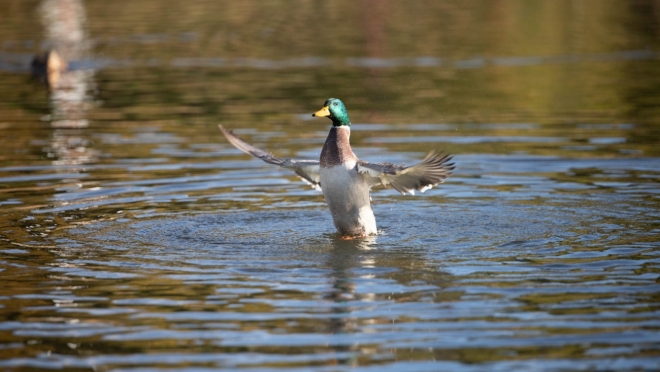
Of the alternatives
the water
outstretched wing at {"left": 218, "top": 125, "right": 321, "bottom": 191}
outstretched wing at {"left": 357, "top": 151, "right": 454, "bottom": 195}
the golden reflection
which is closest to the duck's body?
outstretched wing at {"left": 357, "top": 151, "right": 454, "bottom": 195}

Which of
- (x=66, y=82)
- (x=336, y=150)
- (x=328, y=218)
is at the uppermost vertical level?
(x=336, y=150)

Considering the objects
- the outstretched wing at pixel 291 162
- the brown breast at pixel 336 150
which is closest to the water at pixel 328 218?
the outstretched wing at pixel 291 162

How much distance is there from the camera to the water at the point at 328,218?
699 cm

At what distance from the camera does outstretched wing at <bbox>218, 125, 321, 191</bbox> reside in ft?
34.2

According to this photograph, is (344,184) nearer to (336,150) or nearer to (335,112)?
(336,150)

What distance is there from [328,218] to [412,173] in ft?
6.10

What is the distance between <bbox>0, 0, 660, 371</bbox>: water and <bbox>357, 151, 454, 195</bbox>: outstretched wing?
56cm

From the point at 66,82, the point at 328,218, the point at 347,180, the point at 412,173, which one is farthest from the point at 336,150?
the point at 66,82

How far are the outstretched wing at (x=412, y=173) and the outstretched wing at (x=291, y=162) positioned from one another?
0.75m

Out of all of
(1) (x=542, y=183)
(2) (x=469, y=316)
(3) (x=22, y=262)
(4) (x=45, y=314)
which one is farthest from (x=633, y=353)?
(1) (x=542, y=183)

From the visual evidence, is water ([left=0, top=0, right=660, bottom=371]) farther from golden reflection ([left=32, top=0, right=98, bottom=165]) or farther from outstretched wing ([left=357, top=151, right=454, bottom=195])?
outstretched wing ([left=357, top=151, right=454, bottom=195])

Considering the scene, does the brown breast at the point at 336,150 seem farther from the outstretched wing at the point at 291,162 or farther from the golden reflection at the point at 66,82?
the golden reflection at the point at 66,82

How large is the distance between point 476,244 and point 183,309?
121 inches

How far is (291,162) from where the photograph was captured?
10414 mm
